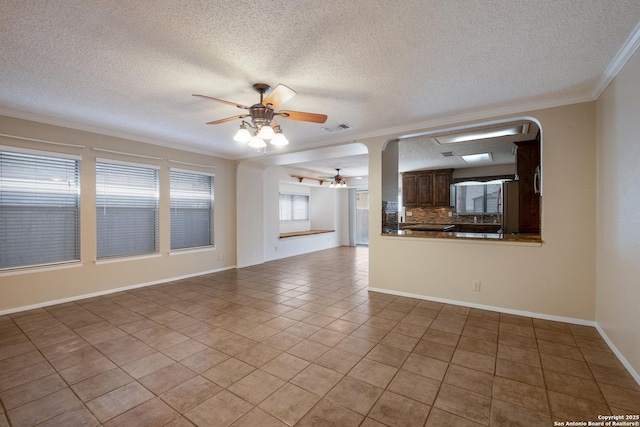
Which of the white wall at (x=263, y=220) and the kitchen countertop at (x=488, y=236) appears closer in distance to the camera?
the kitchen countertop at (x=488, y=236)

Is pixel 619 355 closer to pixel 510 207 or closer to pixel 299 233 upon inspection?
pixel 510 207

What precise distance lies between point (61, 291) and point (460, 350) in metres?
5.03

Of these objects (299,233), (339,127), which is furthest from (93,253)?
(299,233)

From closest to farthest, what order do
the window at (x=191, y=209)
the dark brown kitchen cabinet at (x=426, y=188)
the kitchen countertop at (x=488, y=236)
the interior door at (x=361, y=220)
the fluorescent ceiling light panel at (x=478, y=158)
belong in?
the kitchen countertop at (x=488, y=236) < the window at (x=191, y=209) < the fluorescent ceiling light panel at (x=478, y=158) < the dark brown kitchen cabinet at (x=426, y=188) < the interior door at (x=361, y=220)

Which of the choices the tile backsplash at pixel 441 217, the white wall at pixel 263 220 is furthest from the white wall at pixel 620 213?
the white wall at pixel 263 220

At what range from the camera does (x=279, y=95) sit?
244 centimetres

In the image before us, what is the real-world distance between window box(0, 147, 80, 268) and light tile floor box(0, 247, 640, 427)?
75cm

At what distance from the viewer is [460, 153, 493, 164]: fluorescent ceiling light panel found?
19.2 feet

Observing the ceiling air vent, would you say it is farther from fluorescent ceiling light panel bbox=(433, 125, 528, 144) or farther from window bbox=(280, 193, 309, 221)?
window bbox=(280, 193, 309, 221)

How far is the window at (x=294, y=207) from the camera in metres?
8.59

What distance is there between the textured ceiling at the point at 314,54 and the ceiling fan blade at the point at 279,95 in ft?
0.72

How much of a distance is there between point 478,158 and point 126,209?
695 centimetres

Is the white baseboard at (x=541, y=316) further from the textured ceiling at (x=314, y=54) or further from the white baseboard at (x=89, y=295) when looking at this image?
the white baseboard at (x=89, y=295)

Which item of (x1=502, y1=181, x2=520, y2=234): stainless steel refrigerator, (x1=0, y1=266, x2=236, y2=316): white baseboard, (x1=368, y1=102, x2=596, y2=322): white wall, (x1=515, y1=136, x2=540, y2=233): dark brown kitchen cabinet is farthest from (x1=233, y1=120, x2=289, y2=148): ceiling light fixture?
(x1=502, y1=181, x2=520, y2=234): stainless steel refrigerator
